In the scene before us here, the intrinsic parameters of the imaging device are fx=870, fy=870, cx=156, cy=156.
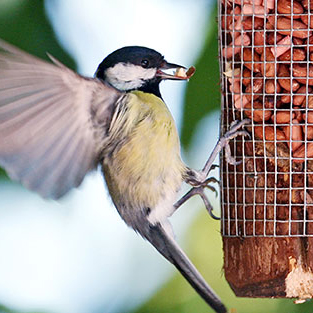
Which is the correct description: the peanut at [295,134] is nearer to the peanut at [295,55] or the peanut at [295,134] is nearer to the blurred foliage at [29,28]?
the peanut at [295,55]

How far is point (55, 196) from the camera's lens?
2.43 meters

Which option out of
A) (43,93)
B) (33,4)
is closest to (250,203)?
(43,93)

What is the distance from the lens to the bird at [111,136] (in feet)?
7.55

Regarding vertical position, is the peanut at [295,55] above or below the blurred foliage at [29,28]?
above

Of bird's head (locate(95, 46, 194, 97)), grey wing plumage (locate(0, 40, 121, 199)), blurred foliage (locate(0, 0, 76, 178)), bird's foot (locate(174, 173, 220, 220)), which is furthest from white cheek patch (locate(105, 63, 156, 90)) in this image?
bird's foot (locate(174, 173, 220, 220))

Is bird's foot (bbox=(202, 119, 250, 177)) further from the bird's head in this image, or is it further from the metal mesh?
the bird's head

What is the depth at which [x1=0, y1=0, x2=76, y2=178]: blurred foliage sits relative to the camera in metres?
2.63

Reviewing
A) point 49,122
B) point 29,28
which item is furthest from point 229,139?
point 29,28

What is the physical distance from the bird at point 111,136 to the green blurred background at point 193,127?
166 millimetres

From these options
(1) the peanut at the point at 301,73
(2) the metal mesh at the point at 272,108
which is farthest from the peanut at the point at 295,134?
(1) the peanut at the point at 301,73

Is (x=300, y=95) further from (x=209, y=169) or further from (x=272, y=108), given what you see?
(x=209, y=169)

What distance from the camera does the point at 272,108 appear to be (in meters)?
2.47

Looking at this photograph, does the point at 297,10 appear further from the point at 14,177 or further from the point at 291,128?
the point at 14,177

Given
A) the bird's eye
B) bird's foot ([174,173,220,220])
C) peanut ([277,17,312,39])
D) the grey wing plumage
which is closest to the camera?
the grey wing plumage
